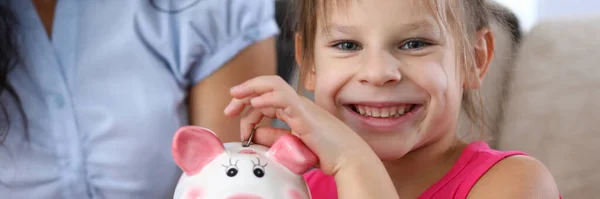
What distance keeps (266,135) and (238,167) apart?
117mm

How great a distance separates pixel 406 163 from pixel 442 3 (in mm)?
235

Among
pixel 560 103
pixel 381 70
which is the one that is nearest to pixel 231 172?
pixel 381 70

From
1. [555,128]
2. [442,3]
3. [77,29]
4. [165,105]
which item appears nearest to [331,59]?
[442,3]

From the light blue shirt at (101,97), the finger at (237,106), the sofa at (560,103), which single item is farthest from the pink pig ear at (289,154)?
the sofa at (560,103)

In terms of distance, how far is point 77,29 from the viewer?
1.32 meters

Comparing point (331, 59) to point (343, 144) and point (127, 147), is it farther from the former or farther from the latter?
point (127, 147)

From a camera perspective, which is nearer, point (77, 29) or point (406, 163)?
point (406, 163)

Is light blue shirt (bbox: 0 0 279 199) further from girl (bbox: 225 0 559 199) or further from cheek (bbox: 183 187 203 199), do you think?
cheek (bbox: 183 187 203 199)

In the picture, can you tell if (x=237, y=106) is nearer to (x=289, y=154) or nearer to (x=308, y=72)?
(x=289, y=154)

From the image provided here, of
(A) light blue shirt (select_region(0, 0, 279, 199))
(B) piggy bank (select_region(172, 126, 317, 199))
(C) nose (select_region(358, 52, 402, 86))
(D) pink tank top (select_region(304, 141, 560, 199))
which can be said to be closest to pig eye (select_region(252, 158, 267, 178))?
(B) piggy bank (select_region(172, 126, 317, 199))

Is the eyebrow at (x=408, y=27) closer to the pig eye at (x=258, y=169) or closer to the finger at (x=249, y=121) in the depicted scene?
the finger at (x=249, y=121)

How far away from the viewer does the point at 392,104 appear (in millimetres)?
999

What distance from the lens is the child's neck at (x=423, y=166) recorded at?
3.64 ft

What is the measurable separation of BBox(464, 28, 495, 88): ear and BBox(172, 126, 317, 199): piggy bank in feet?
1.17
